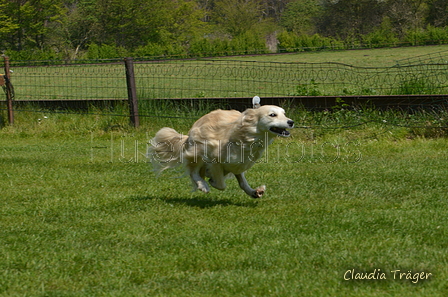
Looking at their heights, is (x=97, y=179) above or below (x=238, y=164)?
below

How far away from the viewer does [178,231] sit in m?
5.43

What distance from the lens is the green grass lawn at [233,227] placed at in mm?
4141

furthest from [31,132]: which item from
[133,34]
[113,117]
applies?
[133,34]

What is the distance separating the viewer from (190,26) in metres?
59.1

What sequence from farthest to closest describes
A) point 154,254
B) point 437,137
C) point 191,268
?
point 437,137, point 154,254, point 191,268

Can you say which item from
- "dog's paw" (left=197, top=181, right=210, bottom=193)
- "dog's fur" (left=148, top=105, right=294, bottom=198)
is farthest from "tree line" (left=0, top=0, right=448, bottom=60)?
"dog's paw" (left=197, top=181, right=210, bottom=193)

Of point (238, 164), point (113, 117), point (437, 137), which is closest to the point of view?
point (238, 164)

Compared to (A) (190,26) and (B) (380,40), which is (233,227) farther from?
(A) (190,26)

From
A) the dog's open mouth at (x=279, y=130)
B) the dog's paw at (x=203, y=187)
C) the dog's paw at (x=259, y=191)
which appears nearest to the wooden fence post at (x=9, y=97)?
the dog's paw at (x=203, y=187)

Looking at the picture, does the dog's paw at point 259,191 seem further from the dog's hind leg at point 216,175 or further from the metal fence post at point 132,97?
the metal fence post at point 132,97

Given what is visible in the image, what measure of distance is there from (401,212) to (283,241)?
1.45 m

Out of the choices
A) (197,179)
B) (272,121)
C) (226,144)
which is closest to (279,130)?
(272,121)

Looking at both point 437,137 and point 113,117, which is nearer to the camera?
point 437,137

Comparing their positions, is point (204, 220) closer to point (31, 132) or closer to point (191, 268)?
point (191, 268)
